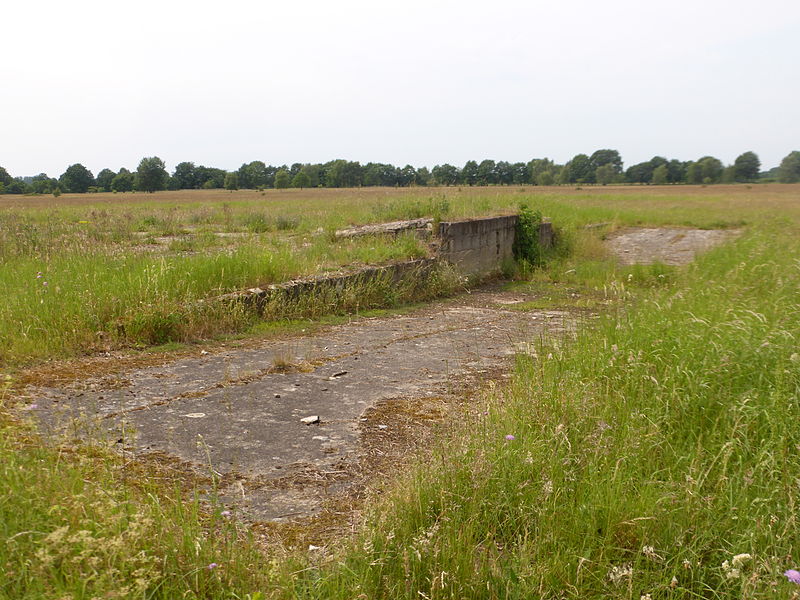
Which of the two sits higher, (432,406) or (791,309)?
(791,309)

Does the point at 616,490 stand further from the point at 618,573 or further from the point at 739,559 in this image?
the point at 739,559

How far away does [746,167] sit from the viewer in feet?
226

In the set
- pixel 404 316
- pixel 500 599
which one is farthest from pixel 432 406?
pixel 404 316

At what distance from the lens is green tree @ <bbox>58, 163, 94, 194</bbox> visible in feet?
253

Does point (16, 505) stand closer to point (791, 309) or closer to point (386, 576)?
point (386, 576)

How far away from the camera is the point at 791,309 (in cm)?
516

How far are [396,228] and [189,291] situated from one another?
5.38 metres

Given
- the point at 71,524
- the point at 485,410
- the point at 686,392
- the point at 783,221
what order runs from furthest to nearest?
the point at 783,221
the point at 485,410
the point at 686,392
the point at 71,524

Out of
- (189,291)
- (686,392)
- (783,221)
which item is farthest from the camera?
(783,221)

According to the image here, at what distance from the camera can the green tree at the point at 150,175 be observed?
73738 millimetres

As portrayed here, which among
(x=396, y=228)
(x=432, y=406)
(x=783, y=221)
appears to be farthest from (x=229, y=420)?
(x=783, y=221)

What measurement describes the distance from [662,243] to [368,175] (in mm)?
61135

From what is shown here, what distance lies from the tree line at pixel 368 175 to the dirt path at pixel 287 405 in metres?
49.7

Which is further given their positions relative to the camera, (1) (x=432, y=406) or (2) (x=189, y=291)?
(2) (x=189, y=291)
